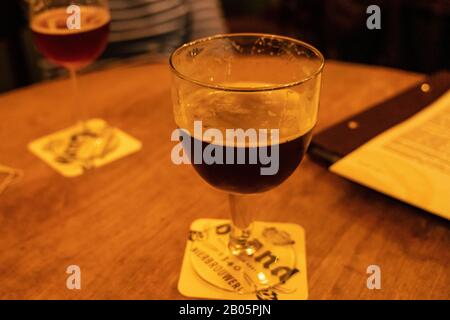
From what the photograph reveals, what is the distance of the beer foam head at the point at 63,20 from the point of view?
0.80m

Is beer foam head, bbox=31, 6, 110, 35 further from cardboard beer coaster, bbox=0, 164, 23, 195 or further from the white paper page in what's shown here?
the white paper page

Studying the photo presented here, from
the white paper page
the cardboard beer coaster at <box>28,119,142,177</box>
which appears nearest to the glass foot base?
the white paper page

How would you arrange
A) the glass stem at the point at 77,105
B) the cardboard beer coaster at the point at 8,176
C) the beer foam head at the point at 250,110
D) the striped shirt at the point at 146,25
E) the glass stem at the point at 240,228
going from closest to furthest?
the beer foam head at the point at 250,110
the glass stem at the point at 240,228
the cardboard beer coaster at the point at 8,176
the glass stem at the point at 77,105
the striped shirt at the point at 146,25

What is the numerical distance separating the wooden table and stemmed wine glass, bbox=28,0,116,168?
0.18 ft

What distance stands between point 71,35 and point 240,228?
0.41 metres

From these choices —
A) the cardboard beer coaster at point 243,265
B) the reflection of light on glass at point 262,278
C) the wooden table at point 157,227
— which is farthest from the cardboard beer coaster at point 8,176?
the reflection of light on glass at point 262,278

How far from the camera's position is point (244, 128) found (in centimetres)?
50

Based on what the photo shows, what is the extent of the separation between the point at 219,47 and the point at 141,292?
0.29 meters

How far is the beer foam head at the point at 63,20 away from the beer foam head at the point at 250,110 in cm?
36

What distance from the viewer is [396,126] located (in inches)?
31.1

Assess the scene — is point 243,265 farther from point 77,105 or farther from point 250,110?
point 77,105

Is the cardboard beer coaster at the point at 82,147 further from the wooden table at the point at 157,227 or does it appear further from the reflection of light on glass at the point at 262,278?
the reflection of light on glass at the point at 262,278

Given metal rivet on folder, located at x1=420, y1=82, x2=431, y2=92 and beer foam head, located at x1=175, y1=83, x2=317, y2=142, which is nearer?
beer foam head, located at x1=175, y1=83, x2=317, y2=142

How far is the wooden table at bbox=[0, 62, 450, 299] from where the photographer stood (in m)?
0.58
